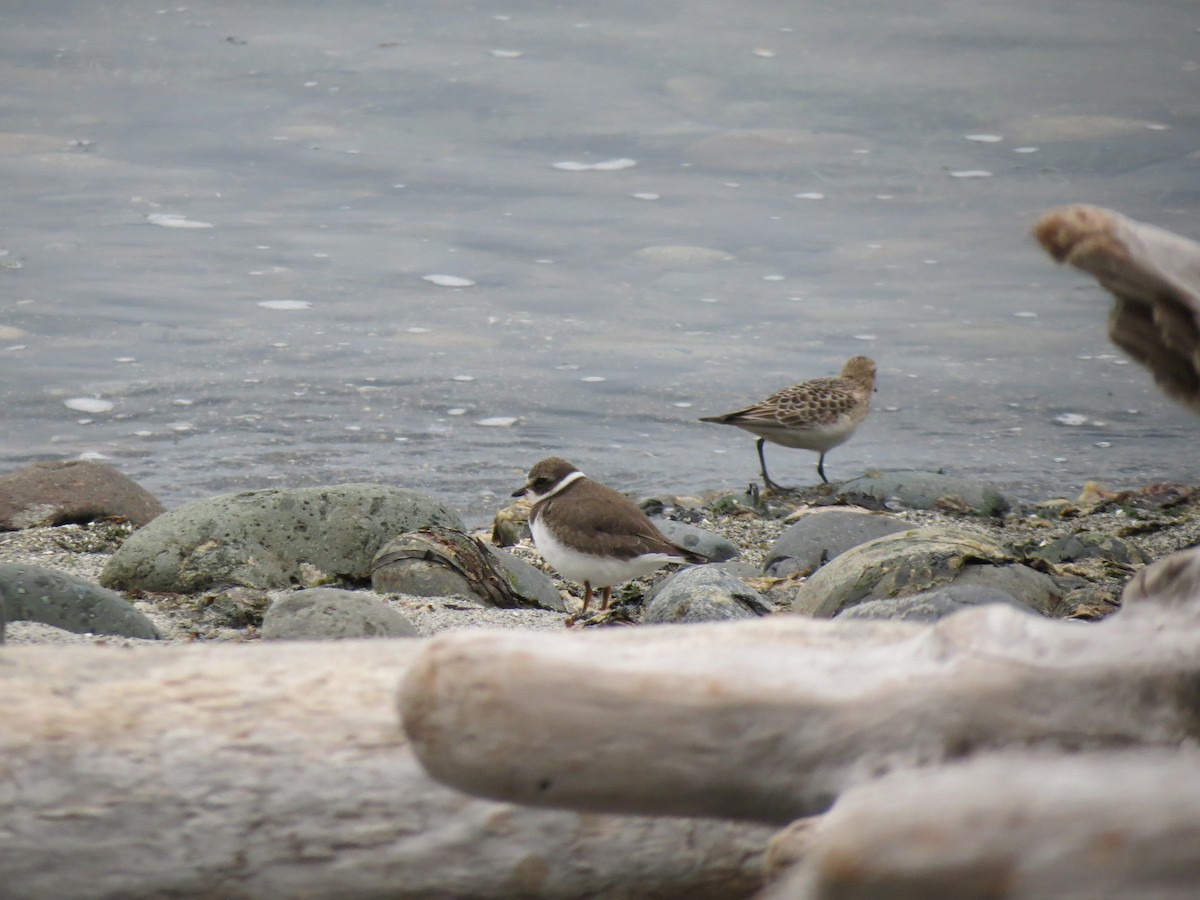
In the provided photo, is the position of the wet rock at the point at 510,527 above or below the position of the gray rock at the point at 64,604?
below

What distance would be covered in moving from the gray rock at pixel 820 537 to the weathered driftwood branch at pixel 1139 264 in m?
4.45

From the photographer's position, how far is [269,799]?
2184 millimetres

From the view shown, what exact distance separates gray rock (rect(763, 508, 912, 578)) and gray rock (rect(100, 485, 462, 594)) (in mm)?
1706

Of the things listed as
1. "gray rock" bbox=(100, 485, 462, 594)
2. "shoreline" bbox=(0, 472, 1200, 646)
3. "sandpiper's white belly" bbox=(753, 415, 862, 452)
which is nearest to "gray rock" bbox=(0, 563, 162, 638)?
"shoreline" bbox=(0, 472, 1200, 646)

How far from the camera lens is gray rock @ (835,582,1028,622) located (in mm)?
4438

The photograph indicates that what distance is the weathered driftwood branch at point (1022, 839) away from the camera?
148 centimetres

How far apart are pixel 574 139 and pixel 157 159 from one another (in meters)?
5.09

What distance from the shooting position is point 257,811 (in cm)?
218

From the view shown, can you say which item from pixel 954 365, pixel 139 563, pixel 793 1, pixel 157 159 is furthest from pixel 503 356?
pixel 793 1

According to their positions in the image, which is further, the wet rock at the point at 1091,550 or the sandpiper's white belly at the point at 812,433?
the sandpiper's white belly at the point at 812,433

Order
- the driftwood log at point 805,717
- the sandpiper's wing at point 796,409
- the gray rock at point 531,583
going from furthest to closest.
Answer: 1. the sandpiper's wing at point 796,409
2. the gray rock at point 531,583
3. the driftwood log at point 805,717

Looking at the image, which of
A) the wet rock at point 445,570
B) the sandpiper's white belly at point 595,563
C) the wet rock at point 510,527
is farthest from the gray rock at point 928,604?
the wet rock at point 510,527

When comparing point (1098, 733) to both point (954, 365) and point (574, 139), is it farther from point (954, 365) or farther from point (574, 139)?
point (574, 139)

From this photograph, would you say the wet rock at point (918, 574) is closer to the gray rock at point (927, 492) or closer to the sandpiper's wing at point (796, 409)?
the gray rock at point (927, 492)
